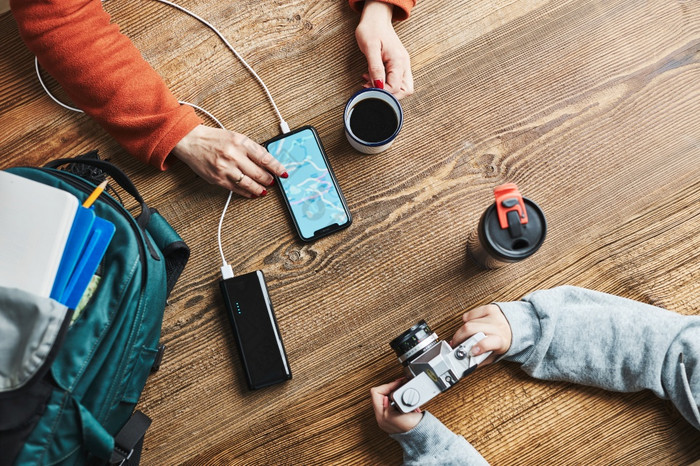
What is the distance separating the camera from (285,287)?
2.63ft

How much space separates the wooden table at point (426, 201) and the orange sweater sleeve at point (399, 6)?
0.07 feet

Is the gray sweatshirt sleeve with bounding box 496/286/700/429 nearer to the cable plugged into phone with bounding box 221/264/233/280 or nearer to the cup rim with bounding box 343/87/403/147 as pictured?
the cup rim with bounding box 343/87/403/147

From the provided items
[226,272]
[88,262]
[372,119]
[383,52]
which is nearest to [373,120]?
[372,119]

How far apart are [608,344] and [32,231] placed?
0.88 metres

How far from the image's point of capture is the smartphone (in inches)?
31.6

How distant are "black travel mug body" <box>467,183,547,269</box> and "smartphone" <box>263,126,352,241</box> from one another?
0.26m

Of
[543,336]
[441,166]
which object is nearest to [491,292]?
[543,336]

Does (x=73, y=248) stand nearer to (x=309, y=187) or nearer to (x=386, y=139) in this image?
(x=309, y=187)

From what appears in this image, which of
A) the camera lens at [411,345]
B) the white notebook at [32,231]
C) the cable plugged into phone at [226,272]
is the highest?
the white notebook at [32,231]

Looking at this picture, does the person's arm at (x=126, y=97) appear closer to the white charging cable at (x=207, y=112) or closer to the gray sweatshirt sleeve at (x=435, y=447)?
the white charging cable at (x=207, y=112)

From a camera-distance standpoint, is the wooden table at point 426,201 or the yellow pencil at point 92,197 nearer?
the yellow pencil at point 92,197

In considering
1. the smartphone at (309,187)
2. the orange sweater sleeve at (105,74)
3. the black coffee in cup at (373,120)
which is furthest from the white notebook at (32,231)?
the black coffee in cup at (373,120)

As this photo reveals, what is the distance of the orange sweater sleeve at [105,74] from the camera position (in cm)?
74

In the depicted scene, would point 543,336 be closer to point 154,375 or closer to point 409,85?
point 409,85
